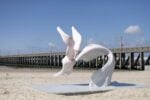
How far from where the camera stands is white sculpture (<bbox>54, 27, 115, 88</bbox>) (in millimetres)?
18703

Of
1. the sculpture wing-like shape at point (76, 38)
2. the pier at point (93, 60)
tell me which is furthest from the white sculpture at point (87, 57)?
the pier at point (93, 60)

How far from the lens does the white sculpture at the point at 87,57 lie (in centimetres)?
1870

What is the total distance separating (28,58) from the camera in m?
132

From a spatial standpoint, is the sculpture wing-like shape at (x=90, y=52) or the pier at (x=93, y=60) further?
the pier at (x=93, y=60)

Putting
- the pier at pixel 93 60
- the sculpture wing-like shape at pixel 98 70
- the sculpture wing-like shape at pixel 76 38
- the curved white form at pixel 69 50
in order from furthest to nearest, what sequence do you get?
1. the pier at pixel 93 60
2. the sculpture wing-like shape at pixel 76 38
3. the curved white form at pixel 69 50
4. the sculpture wing-like shape at pixel 98 70

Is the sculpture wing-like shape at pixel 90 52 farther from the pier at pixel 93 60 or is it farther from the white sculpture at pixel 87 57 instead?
the pier at pixel 93 60

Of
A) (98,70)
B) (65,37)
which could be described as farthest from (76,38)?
(98,70)

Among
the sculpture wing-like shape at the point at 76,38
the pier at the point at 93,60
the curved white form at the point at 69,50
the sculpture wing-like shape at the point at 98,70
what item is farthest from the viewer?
the pier at the point at 93,60

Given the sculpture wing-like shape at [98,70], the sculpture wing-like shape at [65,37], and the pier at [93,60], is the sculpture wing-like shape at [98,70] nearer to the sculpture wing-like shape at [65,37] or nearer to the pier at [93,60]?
the sculpture wing-like shape at [65,37]

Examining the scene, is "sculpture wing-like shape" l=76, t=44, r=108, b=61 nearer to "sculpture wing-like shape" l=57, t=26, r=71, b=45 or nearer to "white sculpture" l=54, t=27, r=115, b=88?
"white sculpture" l=54, t=27, r=115, b=88

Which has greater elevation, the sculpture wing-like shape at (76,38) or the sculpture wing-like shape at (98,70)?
the sculpture wing-like shape at (76,38)

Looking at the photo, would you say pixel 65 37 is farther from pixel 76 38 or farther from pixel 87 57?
pixel 87 57

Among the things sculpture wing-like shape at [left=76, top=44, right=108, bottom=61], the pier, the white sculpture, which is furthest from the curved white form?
the pier

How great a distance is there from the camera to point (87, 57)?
1894 cm
